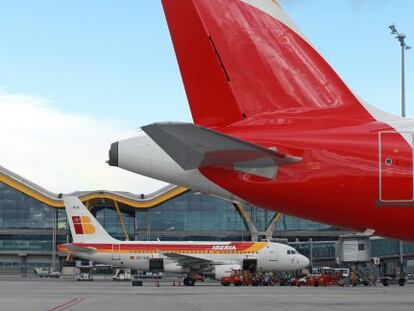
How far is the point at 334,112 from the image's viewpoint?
365 inches

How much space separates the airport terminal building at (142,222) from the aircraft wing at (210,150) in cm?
7893

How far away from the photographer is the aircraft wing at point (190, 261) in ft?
156

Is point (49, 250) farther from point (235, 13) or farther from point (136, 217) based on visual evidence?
point (235, 13)

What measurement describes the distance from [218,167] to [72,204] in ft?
161

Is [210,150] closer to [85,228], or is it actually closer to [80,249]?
[80,249]

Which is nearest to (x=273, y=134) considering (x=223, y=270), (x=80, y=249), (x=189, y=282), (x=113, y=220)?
(x=189, y=282)

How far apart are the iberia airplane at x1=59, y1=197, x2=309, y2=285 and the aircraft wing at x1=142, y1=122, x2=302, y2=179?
127 ft

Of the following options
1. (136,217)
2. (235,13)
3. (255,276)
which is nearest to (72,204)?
(255,276)

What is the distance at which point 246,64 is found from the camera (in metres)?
9.17

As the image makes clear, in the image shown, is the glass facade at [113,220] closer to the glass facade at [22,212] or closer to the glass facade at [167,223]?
the glass facade at [167,223]

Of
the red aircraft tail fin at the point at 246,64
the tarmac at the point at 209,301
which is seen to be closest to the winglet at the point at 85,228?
the tarmac at the point at 209,301

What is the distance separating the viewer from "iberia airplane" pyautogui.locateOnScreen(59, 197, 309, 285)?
160ft

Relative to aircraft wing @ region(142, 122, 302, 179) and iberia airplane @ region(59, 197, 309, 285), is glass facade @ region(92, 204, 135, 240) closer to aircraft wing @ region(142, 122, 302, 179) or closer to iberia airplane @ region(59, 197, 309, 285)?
iberia airplane @ region(59, 197, 309, 285)

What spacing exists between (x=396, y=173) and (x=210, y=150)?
2554 mm
